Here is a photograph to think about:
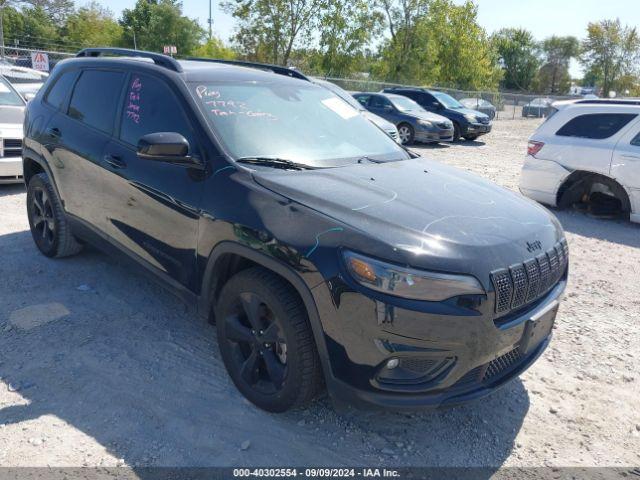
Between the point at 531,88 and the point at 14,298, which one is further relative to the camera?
the point at 531,88

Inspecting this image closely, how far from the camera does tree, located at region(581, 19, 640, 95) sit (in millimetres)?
52469

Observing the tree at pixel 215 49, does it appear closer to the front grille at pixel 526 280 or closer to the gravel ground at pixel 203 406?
the gravel ground at pixel 203 406

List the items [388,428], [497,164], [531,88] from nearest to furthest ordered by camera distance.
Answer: [388,428]
[497,164]
[531,88]

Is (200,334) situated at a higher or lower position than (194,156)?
lower

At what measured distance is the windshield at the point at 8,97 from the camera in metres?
8.00

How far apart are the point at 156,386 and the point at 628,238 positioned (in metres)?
6.15

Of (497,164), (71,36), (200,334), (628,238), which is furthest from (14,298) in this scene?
(71,36)

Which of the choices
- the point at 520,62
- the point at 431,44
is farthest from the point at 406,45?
the point at 520,62

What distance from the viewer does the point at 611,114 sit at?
7363mm

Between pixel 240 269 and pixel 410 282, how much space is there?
44.2 inches

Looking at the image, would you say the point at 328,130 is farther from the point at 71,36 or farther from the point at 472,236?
the point at 71,36

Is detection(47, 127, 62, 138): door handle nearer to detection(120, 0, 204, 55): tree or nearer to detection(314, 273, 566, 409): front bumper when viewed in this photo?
detection(314, 273, 566, 409): front bumper

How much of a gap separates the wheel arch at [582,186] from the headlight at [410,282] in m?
5.94

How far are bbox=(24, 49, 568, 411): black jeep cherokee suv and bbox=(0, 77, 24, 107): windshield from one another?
4768 millimetres
